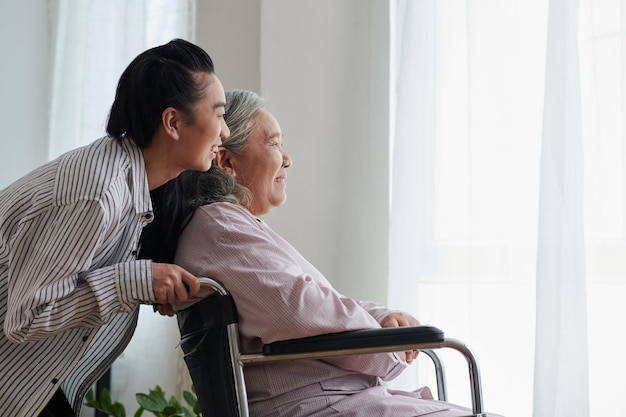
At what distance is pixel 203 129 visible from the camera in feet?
5.07

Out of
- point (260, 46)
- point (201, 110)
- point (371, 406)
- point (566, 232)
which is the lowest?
point (371, 406)

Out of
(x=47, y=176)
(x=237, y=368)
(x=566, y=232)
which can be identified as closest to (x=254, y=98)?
(x=47, y=176)

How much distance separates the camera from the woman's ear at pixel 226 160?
5.85 feet

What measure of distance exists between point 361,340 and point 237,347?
219 millimetres

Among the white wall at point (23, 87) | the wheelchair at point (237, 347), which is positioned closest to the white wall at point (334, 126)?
the white wall at point (23, 87)

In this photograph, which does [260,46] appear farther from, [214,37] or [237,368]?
[237,368]

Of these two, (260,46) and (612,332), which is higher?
(260,46)

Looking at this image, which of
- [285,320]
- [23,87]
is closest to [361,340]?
[285,320]

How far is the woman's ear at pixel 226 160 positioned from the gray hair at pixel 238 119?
0.04ft

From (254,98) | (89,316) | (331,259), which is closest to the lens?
(89,316)

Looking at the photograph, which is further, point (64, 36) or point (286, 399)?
point (64, 36)

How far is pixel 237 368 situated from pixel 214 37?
1.92 m

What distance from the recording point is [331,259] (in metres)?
2.68

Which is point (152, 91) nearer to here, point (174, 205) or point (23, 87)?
point (174, 205)
